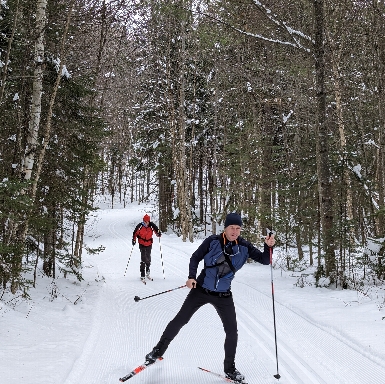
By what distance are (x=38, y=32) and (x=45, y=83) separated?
1.54 meters

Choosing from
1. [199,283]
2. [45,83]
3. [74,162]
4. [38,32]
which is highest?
[38,32]

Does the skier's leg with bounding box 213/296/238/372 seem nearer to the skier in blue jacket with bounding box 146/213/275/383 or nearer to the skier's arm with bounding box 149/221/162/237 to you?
the skier in blue jacket with bounding box 146/213/275/383

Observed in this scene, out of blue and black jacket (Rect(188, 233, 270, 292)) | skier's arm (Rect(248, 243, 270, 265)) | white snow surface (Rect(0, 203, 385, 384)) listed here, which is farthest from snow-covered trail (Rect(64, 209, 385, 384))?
skier's arm (Rect(248, 243, 270, 265))

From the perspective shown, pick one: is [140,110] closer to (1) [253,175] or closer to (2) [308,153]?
(1) [253,175]

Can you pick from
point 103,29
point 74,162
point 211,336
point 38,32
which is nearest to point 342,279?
point 211,336

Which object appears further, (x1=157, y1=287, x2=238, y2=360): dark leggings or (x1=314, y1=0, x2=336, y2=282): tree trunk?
(x1=314, y1=0, x2=336, y2=282): tree trunk

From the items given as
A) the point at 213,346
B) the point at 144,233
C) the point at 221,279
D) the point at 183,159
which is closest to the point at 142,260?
the point at 144,233

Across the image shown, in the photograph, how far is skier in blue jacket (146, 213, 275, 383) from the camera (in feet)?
16.8

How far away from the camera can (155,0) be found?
400 inches

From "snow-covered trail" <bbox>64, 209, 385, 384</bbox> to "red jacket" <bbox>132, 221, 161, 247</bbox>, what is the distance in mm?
2811

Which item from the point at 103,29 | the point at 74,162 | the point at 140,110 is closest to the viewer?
the point at 74,162

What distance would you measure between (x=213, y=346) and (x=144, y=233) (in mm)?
7591

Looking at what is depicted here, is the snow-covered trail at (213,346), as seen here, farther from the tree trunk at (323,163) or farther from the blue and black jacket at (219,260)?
the tree trunk at (323,163)

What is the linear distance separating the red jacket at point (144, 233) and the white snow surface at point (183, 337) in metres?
2.42
